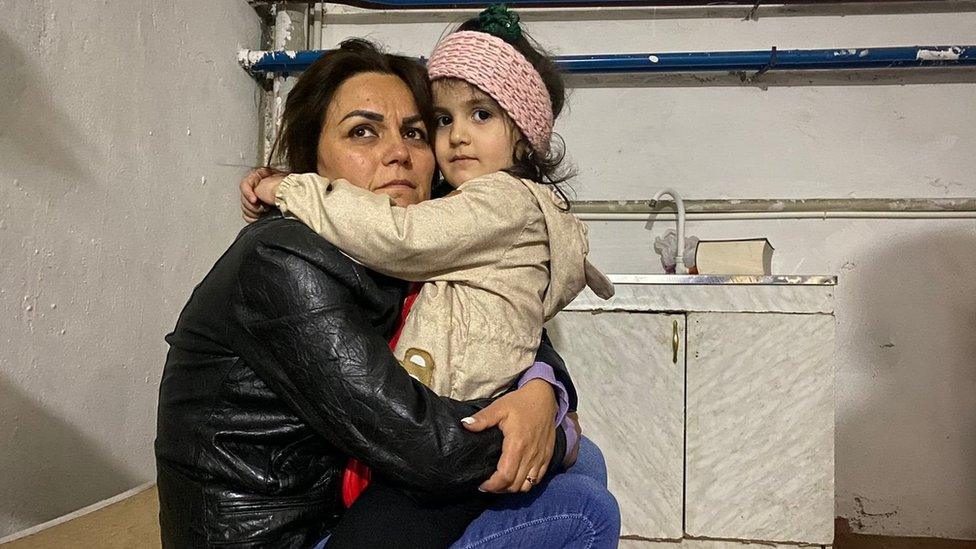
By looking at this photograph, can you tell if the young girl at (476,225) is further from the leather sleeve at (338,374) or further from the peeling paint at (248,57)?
the peeling paint at (248,57)

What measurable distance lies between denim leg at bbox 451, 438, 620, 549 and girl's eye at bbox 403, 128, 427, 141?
0.54 m

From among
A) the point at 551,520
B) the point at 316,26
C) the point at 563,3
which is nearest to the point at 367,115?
the point at 551,520

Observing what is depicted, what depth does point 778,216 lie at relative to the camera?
2033mm

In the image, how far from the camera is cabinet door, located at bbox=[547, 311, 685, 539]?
1.63m

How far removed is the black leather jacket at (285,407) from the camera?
672 millimetres

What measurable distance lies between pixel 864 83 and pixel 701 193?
0.59 meters

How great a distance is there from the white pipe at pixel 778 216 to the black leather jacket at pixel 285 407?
1.42 metres

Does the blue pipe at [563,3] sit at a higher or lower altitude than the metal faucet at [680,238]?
higher

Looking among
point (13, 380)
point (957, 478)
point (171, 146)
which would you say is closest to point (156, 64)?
point (171, 146)

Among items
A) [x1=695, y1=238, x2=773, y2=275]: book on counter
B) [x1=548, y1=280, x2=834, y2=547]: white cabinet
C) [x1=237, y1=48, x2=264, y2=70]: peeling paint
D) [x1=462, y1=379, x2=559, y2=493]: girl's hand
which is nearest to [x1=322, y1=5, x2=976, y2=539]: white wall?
[x1=695, y1=238, x2=773, y2=275]: book on counter

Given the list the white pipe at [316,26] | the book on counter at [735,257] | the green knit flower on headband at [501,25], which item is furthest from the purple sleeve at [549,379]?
the white pipe at [316,26]

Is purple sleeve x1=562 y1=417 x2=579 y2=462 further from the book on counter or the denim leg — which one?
the book on counter

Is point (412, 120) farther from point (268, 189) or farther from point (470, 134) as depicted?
point (268, 189)

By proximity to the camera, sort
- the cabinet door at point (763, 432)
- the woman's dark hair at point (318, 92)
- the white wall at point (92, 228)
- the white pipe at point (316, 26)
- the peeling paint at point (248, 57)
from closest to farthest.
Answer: the woman's dark hair at point (318, 92)
the white wall at point (92, 228)
the cabinet door at point (763, 432)
the peeling paint at point (248, 57)
the white pipe at point (316, 26)
